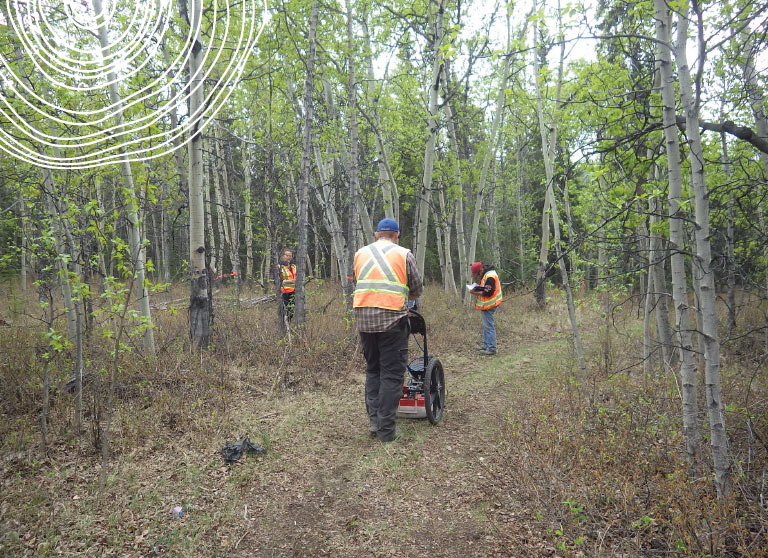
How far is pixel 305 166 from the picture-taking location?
8102 mm

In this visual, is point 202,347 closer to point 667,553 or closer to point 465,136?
point 667,553

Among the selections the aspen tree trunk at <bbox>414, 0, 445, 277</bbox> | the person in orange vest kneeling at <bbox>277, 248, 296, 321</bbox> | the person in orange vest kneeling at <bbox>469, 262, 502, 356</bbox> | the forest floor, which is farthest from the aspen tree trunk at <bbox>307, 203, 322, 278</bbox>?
the forest floor

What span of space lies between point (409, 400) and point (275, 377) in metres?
2.21

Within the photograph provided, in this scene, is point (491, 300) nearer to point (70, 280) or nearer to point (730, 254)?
point (730, 254)

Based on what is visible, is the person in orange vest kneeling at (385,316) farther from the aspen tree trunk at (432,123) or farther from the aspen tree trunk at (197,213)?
the aspen tree trunk at (432,123)

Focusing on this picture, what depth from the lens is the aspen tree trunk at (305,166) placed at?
25.9ft

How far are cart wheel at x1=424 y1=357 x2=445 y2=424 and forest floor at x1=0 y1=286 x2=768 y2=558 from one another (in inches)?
8.3

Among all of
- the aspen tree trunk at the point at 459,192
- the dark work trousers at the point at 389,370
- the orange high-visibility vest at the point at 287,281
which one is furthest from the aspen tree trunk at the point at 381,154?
the dark work trousers at the point at 389,370

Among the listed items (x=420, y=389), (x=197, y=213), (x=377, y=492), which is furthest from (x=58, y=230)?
(x=420, y=389)

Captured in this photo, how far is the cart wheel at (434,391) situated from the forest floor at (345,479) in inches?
8.3

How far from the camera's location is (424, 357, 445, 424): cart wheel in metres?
5.21

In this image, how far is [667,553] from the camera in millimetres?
2969

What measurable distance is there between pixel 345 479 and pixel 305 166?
562 centimetres

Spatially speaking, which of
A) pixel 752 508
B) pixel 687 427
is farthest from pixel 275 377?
pixel 752 508
